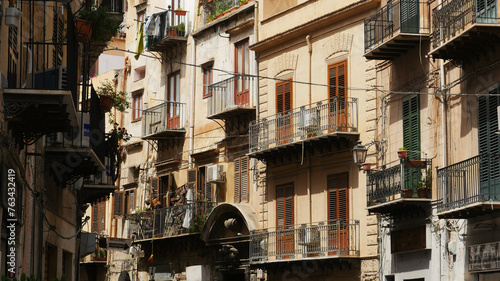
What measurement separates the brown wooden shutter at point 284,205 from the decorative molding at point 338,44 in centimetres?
436

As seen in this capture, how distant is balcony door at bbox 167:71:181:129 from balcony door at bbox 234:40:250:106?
4356 millimetres

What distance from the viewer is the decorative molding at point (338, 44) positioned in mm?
29172

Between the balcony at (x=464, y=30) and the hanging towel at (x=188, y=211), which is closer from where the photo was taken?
the balcony at (x=464, y=30)

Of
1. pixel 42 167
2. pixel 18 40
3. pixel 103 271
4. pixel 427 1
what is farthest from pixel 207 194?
pixel 18 40

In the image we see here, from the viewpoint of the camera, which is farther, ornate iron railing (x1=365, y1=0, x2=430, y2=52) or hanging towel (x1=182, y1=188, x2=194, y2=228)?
hanging towel (x1=182, y1=188, x2=194, y2=228)

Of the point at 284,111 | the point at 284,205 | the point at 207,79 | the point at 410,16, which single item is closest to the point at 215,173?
the point at 207,79

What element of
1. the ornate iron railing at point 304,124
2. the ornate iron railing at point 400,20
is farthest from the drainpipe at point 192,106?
the ornate iron railing at point 400,20

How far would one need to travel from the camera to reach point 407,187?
2436 cm

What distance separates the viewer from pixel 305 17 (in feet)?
102

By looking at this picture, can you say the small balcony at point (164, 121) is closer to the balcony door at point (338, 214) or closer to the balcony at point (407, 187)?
the balcony door at point (338, 214)

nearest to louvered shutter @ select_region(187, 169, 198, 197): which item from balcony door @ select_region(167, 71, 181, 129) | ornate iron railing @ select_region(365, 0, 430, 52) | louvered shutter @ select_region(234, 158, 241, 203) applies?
balcony door @ select_region(167, 71, 181, 129)

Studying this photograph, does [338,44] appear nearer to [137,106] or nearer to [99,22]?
[99,22]

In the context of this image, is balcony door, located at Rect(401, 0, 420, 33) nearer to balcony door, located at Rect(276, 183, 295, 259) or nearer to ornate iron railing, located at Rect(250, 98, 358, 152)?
ornate iron railing, located at Rect(250, 98, 358, 152)

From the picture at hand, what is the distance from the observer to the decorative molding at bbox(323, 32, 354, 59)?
2917 cm
